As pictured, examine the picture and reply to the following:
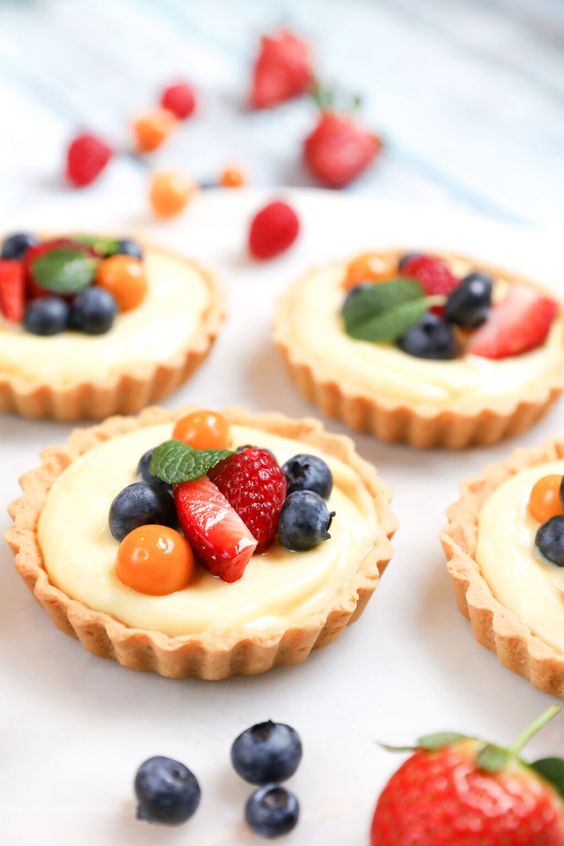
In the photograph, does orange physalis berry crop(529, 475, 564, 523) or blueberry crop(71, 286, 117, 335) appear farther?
blueberry crop(71, 286, 117, 335)

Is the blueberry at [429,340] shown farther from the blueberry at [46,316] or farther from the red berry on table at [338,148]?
the red berry on table at [338,148]

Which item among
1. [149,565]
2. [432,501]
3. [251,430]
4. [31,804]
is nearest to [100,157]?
[251,430]

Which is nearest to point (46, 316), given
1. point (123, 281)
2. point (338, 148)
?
point (123, 281)

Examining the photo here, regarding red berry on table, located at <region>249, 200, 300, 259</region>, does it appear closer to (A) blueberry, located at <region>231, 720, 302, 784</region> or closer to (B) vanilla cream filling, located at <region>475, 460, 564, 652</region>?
(B) vanilla cream filling, located at <region>475, 460, 564, 652</region>

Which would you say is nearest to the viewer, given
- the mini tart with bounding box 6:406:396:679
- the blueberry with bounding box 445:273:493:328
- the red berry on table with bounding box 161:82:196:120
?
the mini tart with bounding box 6:406:396:679

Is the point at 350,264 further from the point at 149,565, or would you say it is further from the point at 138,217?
the point at 149,565

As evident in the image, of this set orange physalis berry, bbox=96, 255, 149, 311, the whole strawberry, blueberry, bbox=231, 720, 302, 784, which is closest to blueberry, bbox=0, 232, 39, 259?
orange physalis berry, bbox=96, 255, 149, 311

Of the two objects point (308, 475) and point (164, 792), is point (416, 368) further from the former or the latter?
point (164, 792)
